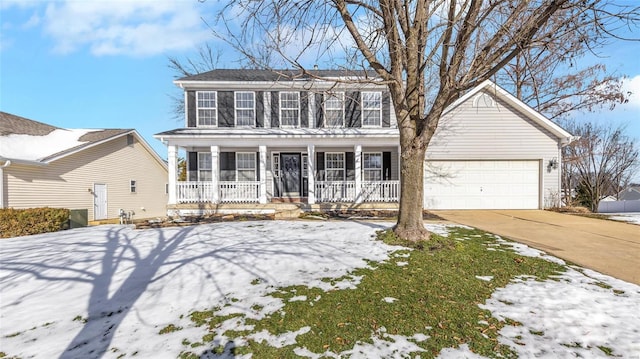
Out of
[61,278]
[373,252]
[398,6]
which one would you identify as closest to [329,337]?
[373,252]

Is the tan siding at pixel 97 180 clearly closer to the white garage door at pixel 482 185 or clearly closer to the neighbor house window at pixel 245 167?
the neighbor house window at pixel 245 167

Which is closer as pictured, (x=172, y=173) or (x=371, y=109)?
(x=172, y=173)

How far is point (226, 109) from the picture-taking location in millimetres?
12398

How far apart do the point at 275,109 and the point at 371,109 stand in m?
4.32

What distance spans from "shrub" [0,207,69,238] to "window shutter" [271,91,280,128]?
8.06 m

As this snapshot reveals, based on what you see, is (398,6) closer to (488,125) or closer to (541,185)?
(488,125)

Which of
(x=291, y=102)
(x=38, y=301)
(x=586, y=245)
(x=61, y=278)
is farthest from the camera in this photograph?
(x=291, y=102)

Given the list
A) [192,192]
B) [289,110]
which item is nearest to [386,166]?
[289,110]

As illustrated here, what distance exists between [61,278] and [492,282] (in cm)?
662

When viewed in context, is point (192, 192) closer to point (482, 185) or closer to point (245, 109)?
point (245, 109)

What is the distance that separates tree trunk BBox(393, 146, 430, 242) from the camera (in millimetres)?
5375

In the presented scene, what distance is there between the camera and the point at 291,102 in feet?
41.1

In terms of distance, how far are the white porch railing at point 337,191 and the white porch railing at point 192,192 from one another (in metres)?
4.54

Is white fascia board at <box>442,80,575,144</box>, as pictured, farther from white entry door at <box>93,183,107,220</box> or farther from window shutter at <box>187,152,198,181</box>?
white entry door at <box>93,183,107,220</box>
